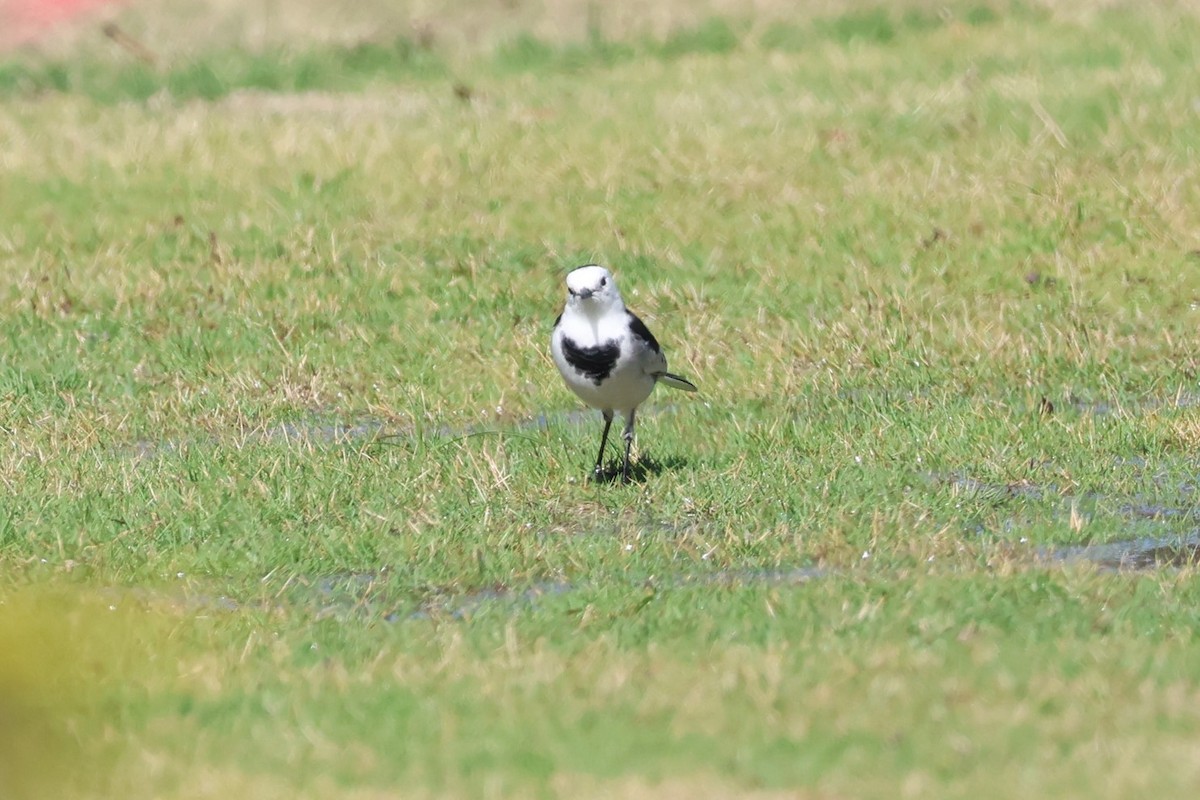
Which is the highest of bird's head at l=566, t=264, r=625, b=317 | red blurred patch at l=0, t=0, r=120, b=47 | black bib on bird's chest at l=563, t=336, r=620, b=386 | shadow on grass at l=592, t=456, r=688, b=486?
red blurred patch at l=0, t=0, r=120, b=47

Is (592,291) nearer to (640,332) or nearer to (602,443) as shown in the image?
(640,332)

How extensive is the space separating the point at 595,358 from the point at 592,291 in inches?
11.9

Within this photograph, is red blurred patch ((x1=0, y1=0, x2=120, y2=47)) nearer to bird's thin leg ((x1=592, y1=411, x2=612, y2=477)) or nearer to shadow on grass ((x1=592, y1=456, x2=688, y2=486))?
bird's thin leg ((x1=592, y1=411, x2=612, y2=477))

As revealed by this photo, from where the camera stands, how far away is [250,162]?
15.1 metres

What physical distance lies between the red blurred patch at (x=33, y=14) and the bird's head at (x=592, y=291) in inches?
469

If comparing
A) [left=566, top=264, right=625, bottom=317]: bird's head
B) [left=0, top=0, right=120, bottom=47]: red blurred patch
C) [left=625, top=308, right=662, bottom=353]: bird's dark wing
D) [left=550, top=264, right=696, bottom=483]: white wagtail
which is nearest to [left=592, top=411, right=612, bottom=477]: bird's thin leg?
[left=550, top=264, right=696, bottom=483]: white wagtail

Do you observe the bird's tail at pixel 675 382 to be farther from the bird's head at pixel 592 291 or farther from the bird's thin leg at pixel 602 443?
the bird's head at pixel 592 291

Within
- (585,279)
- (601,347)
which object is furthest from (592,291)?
(601,347)

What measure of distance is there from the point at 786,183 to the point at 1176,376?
13.2 feet

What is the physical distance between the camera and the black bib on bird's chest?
938 cm

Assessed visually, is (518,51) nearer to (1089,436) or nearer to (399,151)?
(399,151)

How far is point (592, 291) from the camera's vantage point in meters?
9.33

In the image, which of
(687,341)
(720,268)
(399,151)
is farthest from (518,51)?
(687,341)

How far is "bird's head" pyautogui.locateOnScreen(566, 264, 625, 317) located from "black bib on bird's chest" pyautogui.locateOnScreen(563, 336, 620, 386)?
6.3 inches
